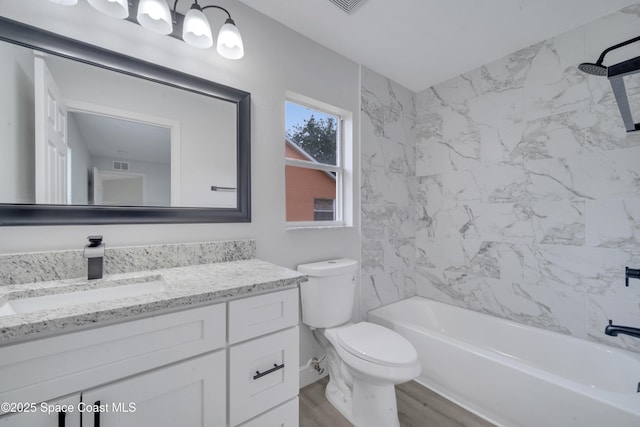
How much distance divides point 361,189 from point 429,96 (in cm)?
124

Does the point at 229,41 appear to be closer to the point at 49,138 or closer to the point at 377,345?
the point at 49,138

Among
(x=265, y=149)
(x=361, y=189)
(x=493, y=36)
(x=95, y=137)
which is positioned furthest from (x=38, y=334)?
(x=493, y=36)

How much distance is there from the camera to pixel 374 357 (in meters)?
1.34

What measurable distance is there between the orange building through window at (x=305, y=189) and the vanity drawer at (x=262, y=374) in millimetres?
945

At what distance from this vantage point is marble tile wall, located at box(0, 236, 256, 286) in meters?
0.93

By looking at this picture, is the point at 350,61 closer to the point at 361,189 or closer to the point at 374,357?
the point at 361,189

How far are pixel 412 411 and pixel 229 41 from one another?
2.32m

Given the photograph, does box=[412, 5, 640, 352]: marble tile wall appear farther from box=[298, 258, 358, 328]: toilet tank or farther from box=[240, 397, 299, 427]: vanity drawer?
box=[240, 397, 299, 427]: vanity drawer

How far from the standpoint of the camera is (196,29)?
1.21 meters

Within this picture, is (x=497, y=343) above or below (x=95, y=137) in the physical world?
below

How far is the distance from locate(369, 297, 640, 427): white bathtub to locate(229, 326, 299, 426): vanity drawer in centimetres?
114

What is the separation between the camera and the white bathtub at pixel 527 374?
1.20 metres

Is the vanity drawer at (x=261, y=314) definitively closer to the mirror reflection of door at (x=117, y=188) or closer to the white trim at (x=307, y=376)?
the mirror reflection of door at (x=117, y=188)

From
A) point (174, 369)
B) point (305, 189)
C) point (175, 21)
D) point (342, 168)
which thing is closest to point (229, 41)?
point (175, 21)
